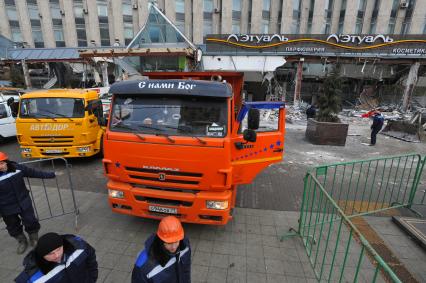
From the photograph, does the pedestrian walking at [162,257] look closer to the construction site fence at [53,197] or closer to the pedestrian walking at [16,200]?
the pedestrian walking at [16,200]

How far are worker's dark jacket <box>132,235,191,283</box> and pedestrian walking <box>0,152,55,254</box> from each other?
2577 millimetres

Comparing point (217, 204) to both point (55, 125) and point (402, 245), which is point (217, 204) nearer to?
point (402, 245)

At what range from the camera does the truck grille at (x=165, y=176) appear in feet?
12.2

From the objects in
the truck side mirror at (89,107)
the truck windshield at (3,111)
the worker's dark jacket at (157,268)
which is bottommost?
the worker's dark jacket at (157,268)

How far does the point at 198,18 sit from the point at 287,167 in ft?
86.1

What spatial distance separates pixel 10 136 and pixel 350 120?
68.1 feet

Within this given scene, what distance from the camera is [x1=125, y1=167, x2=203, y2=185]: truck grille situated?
12.2ft

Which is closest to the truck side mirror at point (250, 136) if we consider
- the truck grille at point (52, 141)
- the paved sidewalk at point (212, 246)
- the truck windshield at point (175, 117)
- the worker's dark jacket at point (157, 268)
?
the truck windshield at point (175, 117)

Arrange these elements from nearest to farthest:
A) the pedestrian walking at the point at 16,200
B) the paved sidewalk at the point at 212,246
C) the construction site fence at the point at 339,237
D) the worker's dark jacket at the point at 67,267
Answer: the worker's dark jacket at the point at 67,267, the construction site fence at the point at 339,237, the pedestrian walking at the point at 16,200, the paved sidewalk at the point at 212,246

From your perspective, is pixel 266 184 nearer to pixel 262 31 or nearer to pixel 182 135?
pixel 182 135

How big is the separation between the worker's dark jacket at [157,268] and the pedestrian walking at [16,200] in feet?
8.45

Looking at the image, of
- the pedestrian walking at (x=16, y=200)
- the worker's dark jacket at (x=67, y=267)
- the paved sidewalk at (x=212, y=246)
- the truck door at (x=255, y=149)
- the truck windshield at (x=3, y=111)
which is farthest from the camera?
the truck windshield at (x=3, y=111)

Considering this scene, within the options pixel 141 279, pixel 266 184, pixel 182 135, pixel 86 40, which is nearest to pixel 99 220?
pixel 182 135

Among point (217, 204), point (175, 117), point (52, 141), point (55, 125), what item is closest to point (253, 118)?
point (175, 117)
